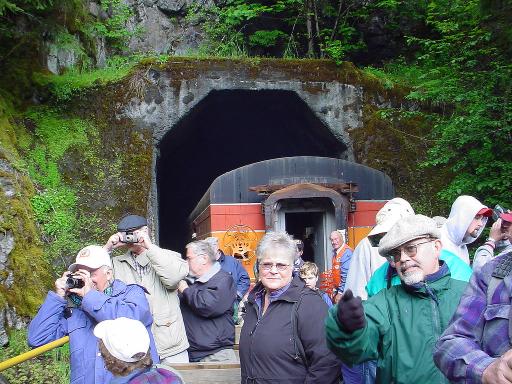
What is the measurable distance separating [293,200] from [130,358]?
9.35 meters

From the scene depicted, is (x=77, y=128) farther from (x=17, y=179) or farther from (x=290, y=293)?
(x=290, y=293)

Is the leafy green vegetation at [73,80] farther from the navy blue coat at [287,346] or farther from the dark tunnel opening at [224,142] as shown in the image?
the navy blue coat at [287,346]

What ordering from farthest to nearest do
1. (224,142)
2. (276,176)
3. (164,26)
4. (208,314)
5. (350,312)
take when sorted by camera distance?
(224,142) → (164,26) → (276,176) → (208,314) → (350,312)

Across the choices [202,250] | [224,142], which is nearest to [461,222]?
[202,250]

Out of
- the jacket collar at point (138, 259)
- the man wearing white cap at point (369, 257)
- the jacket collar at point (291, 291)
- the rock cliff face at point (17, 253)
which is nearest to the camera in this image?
the jacket collar at point (291, 291)

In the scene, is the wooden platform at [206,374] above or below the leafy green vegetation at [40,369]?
above

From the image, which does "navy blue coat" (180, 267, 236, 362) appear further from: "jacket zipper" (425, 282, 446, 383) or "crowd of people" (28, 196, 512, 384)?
"jacket zipper" (425, 282, 446, 383)

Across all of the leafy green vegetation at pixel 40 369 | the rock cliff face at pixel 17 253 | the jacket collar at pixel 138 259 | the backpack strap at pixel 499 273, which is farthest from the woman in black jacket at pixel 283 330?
the rock cliff face at pixel 17 253

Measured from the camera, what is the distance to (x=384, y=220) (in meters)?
3.70

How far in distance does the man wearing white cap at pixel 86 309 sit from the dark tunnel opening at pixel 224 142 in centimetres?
1048

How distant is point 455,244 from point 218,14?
14707 mm

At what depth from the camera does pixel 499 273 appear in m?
1.78

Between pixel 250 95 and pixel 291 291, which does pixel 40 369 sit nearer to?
pixel 291 291

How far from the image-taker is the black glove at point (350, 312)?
6.76ft
